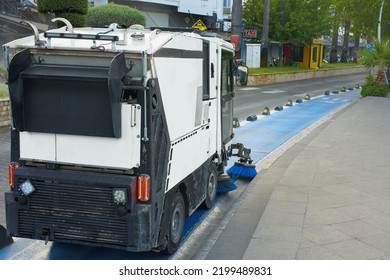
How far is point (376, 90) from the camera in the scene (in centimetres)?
2488

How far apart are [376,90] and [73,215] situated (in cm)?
2225

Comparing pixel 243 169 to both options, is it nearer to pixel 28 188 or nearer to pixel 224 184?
pixel 224 184

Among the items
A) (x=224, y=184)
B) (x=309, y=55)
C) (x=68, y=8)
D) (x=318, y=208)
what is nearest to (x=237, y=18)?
(x=68, y=8)

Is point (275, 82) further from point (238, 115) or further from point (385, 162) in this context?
point (385, 162)

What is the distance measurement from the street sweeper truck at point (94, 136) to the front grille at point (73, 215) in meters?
0.01

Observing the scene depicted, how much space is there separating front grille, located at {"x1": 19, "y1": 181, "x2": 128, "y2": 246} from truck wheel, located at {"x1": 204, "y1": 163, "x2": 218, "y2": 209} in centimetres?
273

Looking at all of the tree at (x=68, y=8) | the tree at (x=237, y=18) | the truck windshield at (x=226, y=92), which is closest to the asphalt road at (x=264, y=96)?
the tree at (x=237, y=18)

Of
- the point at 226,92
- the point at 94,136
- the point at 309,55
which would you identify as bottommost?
the point at 94,136

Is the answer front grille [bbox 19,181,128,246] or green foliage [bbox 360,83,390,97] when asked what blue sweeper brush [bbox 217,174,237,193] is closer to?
front grille [bbox 19,181,128,246]

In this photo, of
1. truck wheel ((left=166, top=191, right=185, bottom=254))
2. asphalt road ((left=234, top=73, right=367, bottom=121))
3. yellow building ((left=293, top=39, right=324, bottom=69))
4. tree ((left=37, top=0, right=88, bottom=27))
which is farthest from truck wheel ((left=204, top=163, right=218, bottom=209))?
yellow building ((left=293, top=39, right=324, bottom=69))

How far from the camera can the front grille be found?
17.5 ft

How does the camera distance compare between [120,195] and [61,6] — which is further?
[61,6]

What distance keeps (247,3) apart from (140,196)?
3965 cm

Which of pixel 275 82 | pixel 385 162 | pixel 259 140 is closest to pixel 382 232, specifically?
pixel 385 162
